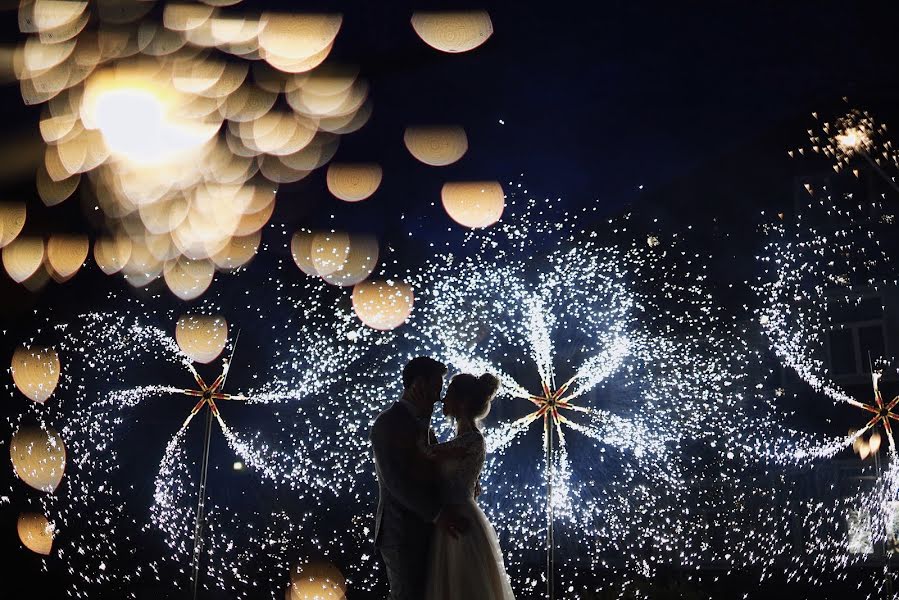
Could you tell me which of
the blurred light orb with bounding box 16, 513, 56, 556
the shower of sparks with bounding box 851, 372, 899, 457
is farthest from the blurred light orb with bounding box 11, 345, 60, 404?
the shower of sparks with bounding box 851, 372, 899, 457

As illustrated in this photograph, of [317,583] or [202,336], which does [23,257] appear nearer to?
[202,336]

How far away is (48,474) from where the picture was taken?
9.80 m

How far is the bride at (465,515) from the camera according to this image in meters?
4.14

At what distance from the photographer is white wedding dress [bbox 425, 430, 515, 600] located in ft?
13.5

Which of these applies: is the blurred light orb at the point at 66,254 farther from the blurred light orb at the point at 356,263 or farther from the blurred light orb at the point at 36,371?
the blurred light orb at the point at 356,263

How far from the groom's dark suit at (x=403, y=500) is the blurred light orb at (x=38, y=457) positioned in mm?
5968

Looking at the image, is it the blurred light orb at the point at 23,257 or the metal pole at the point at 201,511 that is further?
the metal pole at the point at 201,511

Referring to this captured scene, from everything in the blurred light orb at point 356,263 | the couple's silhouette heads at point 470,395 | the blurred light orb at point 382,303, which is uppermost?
the blurred light orb at point 356,263

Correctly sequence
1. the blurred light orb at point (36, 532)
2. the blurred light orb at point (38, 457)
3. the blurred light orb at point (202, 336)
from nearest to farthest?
the blurred light orb at point (36, 532)
the blurred light orb at point (38, 457)
the blurred light orb at point (202, 336)

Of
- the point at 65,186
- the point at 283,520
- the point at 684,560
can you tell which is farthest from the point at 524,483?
the point at 65,186

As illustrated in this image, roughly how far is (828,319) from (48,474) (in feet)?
33.4

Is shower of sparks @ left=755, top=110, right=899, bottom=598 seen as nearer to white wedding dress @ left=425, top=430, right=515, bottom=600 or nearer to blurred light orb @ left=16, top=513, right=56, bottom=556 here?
white wedding dress @ left=425, top=430, right=515, bottom=600

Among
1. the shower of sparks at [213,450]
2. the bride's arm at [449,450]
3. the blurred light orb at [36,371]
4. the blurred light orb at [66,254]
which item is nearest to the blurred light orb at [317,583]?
the shower of sparks at [213,450]

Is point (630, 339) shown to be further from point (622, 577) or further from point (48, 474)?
point (48, 474)
